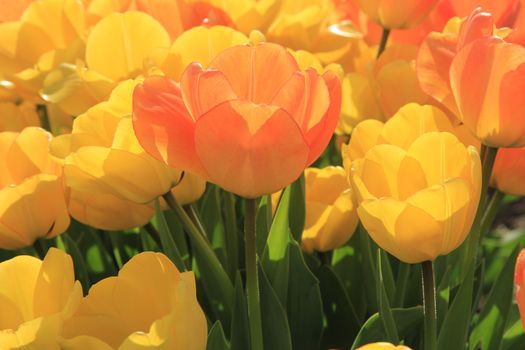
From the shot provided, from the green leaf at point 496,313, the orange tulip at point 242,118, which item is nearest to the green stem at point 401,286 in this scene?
the green leaf at point 496,313

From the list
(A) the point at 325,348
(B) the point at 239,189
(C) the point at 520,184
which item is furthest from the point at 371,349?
(A) the point at 325,348

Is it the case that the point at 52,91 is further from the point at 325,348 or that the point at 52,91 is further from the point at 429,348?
the point at 429,348

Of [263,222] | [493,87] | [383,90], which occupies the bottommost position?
[263,222]

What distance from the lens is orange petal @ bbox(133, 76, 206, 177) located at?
82 centimetres

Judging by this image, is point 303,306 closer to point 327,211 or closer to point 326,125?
point 327,211

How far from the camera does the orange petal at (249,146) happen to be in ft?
2.58

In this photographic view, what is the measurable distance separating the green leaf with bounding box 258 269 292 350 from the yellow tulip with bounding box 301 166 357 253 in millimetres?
154

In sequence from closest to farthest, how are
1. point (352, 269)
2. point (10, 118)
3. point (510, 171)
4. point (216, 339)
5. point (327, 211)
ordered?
1. point (216, 339)
2. point (510, 171)
3. point (327, 211)
4. point (352, 269)
5. point (10, 118)

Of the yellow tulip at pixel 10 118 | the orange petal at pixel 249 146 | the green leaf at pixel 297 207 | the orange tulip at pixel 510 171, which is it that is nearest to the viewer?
the orange petal at pixel 249 146

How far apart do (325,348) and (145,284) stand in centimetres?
39

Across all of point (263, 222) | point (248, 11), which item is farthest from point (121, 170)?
point (248, 11)

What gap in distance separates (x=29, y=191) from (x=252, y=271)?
0.89 feet

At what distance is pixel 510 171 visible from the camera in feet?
3.38

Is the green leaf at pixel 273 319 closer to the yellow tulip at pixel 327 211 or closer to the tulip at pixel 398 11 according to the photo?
the yellow tulip at pixel 327 211
